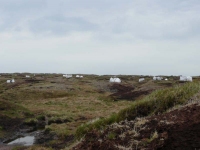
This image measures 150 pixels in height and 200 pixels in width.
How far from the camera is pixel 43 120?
1308 inches

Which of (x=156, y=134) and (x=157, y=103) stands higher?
(x=157, y=103)

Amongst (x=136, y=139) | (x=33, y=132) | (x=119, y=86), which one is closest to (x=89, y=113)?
(x=33, y=132)

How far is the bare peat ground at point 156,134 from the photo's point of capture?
24.0ft

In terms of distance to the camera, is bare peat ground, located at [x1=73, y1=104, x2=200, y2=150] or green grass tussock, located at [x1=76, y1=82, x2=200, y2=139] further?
green grass tussock, located at [x1=76, y1=82, x2=200, y2=139]

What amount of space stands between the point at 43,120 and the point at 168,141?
90.2 feet

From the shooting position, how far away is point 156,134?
26.0 ft

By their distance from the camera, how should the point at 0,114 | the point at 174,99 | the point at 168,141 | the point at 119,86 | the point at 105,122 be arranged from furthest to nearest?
the point at 119,86 → the point at 0,114 → the point at 105,122 → the point at 174,99 → the point at 168,141

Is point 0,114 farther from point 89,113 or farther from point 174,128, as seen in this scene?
point 174,128

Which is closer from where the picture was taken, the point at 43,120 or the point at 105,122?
the point at 105,122

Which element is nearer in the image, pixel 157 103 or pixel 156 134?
pixel 156 134

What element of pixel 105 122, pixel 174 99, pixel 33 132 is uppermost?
pixel 174 99

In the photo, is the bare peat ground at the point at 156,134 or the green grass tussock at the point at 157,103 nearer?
the bare peat ground at the point at 156,134

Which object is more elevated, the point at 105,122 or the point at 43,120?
the point at 105,122

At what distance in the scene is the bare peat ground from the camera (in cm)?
731
